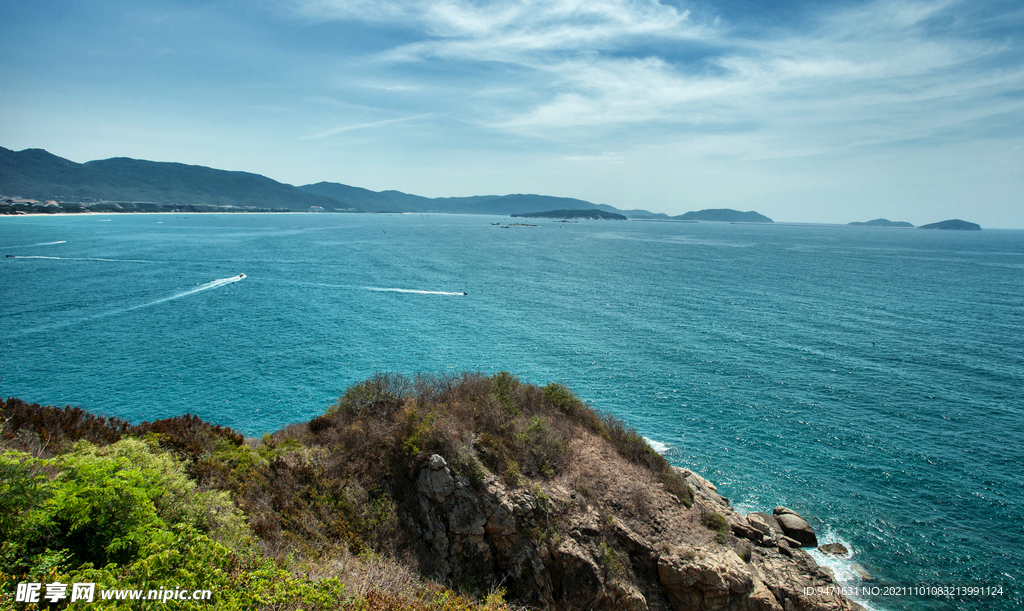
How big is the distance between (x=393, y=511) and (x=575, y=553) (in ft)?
25.4

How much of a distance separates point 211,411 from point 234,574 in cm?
2985

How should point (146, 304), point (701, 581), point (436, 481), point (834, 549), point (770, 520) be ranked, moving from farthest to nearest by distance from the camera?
point (146, 304)
point (770, 520)
point (834, 549)
point (436, 481)
point (701, 581)

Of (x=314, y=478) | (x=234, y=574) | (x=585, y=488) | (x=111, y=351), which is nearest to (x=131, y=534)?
(x=234, y=574)

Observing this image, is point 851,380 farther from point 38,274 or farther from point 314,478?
point 38,274

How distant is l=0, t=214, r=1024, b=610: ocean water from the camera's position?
30.3 meters

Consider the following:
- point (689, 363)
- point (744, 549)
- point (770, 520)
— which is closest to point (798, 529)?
point (770, 520)

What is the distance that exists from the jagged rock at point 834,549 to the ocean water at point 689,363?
551 mm

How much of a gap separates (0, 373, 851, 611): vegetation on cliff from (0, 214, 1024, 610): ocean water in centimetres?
1012

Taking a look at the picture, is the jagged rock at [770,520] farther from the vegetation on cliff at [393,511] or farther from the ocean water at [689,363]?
the vegetation on cliff at [393,511]

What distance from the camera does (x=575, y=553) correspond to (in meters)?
19.7

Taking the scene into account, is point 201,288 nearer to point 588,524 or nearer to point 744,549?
point 588,524

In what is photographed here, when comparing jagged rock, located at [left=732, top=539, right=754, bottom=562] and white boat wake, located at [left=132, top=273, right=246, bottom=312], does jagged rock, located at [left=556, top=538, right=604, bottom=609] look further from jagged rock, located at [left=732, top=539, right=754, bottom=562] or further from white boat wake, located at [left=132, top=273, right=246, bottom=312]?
white boat wake, located at [left=132, top=273, right=246, bottom=312]

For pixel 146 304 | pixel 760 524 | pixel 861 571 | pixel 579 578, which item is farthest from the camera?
pixel 146 304

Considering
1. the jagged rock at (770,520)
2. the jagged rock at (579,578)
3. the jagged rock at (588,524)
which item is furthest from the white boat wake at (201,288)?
the jagged rock at (770,520)
